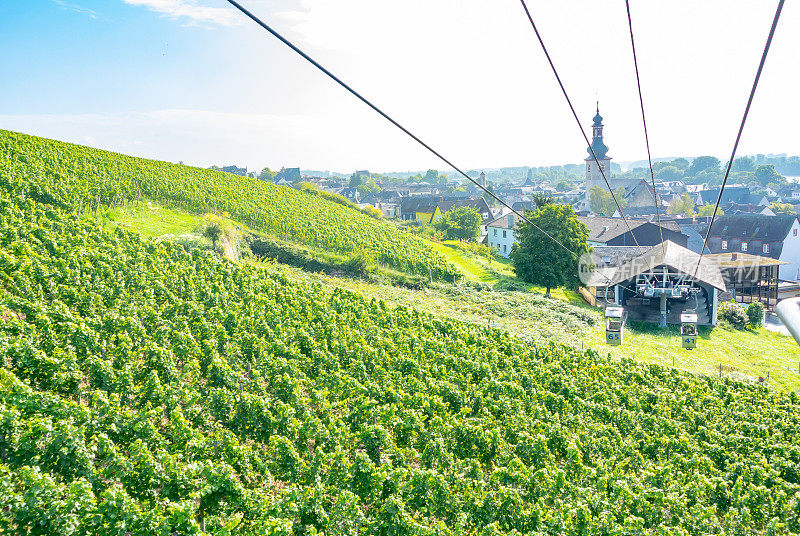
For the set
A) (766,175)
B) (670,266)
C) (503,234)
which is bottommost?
(670,266)

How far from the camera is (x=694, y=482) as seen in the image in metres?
13.4

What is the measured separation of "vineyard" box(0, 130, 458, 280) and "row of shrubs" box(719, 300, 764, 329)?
76.1ft

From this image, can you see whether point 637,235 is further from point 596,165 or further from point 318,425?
point 318,425

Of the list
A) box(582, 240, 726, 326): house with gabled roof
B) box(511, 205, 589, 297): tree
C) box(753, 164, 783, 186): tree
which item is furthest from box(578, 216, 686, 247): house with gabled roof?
box(753, 164, 783, 186): tree

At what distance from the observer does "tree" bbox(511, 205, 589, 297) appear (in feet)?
147

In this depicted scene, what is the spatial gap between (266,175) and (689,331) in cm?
16059

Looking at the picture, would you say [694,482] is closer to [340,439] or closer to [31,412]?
[340,439]

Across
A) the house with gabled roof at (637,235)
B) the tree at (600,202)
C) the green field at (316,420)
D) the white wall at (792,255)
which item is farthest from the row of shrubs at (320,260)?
the tree at (600,202)

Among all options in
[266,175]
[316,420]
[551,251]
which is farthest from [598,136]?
[266,175]

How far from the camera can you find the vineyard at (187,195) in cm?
3094

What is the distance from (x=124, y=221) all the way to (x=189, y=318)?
1802 centimetres

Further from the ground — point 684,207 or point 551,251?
point 684,207

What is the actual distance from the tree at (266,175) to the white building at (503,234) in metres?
110

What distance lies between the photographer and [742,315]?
40.3m
